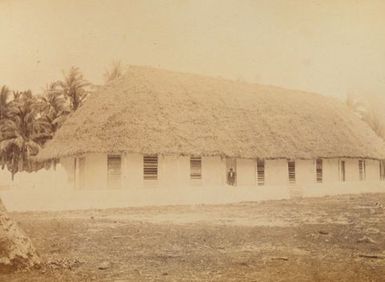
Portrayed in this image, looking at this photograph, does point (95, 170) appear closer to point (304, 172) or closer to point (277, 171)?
point (277, 171)

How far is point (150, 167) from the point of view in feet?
22.2

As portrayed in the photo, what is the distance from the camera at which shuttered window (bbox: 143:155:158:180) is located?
6715 millimetres

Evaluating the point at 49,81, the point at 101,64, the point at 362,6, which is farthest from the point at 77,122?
the point at 362,6

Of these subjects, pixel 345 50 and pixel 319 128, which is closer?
pixel 345 50

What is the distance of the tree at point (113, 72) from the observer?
16.3 feet

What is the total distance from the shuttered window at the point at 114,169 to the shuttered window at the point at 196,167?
1094 mm

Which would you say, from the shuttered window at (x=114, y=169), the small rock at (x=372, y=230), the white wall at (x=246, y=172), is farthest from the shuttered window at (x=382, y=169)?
the shuttered window at (x=114, y=169)

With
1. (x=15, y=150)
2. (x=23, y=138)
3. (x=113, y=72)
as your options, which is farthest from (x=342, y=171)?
(x=15, y=150)

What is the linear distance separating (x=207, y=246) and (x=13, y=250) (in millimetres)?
1511

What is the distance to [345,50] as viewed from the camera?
443 centimetres

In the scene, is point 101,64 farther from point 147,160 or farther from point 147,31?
point 147,160

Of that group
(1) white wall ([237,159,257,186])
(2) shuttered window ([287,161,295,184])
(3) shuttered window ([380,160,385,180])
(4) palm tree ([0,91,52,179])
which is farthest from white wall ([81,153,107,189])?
(3) shuttered window ([380,160,385,180])

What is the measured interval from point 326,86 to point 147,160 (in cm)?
299

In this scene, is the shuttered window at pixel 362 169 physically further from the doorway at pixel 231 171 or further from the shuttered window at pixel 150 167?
the shuttered window at pixel 150 167
